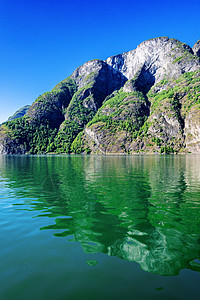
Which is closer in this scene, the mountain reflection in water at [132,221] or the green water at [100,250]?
the green water at [100,250]

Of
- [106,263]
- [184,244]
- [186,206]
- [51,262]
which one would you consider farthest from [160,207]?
[51,262]

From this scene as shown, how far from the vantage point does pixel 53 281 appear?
6730 mm

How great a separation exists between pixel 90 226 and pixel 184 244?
5.74m

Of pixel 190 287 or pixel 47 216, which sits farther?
pixel 47 216

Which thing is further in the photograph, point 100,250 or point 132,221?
point 132,221

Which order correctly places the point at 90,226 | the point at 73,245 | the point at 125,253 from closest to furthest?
the point at 125,253 < the point at 73,245 < the point at 90,226

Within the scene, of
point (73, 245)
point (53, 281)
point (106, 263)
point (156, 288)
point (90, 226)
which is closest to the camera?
point (156, 288)

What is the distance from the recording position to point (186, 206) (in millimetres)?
16953

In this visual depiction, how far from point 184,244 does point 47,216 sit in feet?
32.2

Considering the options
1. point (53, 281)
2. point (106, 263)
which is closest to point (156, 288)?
point (106, 263)

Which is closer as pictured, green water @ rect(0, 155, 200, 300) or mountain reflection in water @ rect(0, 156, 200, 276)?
green water @ rect(0, 155, 200, 300)

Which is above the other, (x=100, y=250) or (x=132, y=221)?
(x=100, y=250)

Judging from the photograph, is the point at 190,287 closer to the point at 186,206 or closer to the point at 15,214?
the point at 186,206

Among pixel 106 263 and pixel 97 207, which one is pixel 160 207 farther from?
pixel 106 263
